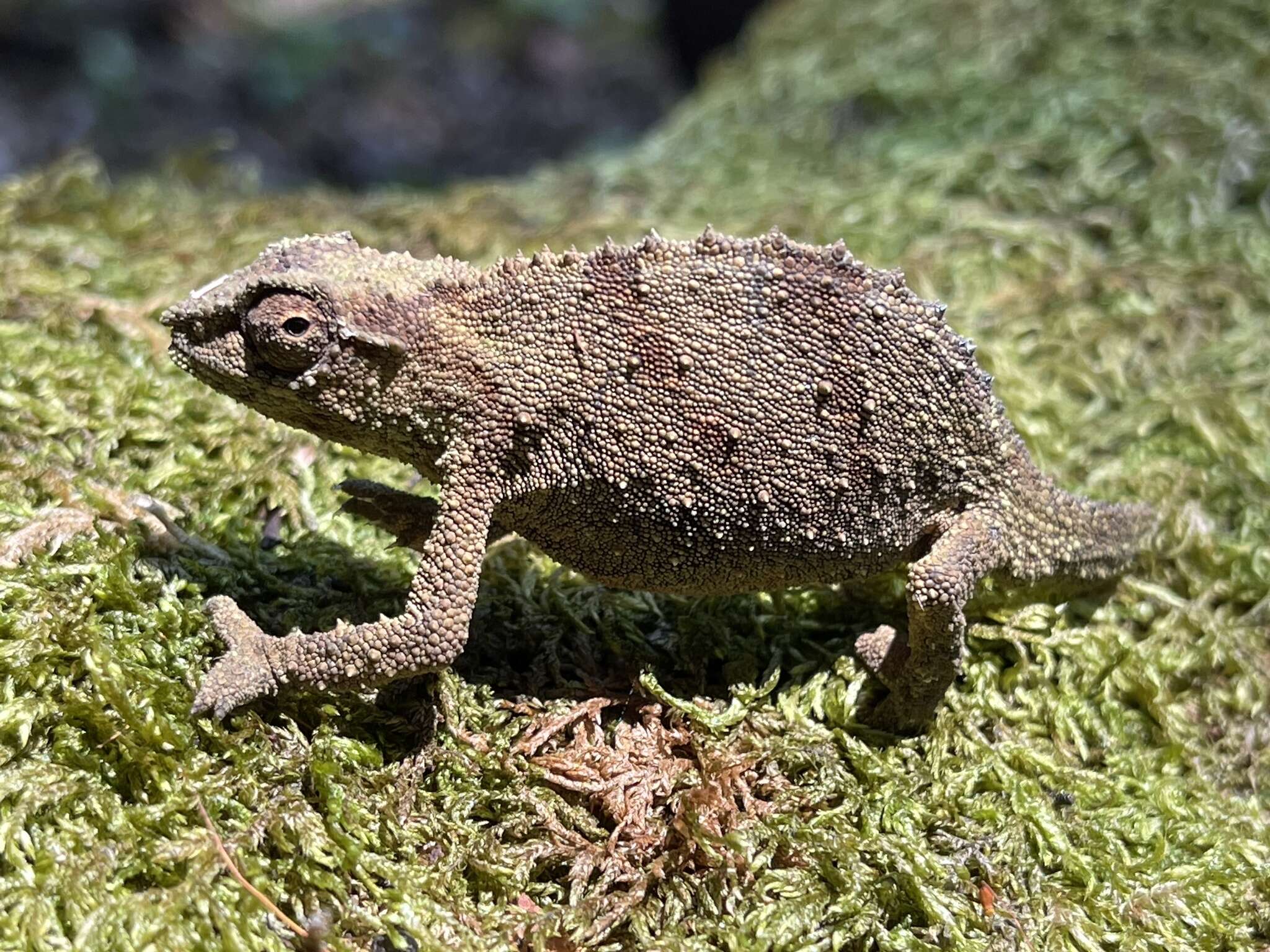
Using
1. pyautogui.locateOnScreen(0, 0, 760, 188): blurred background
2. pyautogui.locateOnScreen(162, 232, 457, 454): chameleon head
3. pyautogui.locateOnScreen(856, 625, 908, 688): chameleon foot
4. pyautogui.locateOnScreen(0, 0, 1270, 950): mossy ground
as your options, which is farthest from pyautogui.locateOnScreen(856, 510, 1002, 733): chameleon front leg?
pyautogui.locateOnScreen(0, 0, 760, 188): blurred background

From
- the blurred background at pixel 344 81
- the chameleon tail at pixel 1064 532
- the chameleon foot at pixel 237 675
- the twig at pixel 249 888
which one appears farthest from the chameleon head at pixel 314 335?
the blurred background at pixel 344 81

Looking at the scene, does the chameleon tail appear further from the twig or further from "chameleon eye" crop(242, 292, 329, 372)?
the twig

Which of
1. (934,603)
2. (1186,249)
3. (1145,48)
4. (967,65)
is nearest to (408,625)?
(934,603)

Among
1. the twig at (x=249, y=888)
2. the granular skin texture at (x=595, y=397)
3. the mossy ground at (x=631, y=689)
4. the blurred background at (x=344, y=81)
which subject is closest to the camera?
the twig at (x=249, y=888)

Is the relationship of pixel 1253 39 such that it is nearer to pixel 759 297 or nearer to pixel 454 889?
pixel 759 297

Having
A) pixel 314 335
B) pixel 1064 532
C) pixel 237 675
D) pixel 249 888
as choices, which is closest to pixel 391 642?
pixel 237 675

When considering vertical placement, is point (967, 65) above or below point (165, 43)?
below

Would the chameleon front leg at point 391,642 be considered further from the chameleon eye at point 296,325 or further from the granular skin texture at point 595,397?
the chameleon eye at point 296,325
